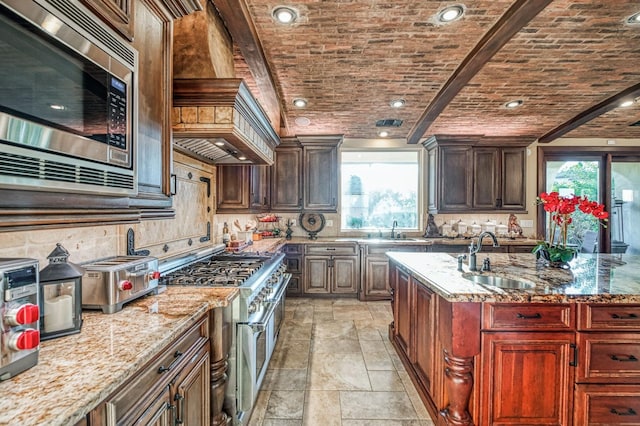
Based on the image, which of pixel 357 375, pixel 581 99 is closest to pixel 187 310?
pixel 357 375

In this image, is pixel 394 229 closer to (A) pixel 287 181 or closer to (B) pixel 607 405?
(A) pixel 287 181

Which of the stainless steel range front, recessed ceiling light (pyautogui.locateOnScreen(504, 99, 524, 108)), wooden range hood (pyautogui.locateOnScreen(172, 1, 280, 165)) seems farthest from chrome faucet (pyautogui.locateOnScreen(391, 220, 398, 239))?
wooden range hood (pyautogui.locateOnScreen(172, 1, 280, 165))

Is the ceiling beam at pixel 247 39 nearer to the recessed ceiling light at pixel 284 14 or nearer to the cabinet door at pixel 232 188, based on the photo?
the recessed ceiling light at pixel 284 14

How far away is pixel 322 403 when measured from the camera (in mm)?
2201

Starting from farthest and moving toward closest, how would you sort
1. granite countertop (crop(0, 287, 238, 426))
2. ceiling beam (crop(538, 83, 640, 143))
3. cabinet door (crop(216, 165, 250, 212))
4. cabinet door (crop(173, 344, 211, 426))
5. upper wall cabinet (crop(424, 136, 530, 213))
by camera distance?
1. upper wall cabinet (crop(424, 136, 530, 213))
2. ceiling beam (crop(538, 83, 640, 143))
3. cabinet door (crop(216, 165, 250, 212))
4. cabinet door (crop(173, 344, 211, 426))
5. granite countertop (crop(0, 287, 238, 426))

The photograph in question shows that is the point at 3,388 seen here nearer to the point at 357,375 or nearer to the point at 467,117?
the point at 357,375

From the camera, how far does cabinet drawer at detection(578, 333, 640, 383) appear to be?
172cm

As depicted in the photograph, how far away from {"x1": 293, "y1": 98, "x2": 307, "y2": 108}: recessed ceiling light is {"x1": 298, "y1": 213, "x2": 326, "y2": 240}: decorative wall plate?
72.8 inches

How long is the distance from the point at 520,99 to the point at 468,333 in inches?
146

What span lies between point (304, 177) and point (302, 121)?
91 cm

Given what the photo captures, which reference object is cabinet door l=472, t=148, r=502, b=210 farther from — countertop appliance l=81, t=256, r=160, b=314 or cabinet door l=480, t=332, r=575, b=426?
countertop appliance l=81, t=256, r=160, b=314

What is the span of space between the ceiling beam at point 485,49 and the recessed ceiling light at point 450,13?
394mm

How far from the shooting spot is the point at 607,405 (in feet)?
5.68

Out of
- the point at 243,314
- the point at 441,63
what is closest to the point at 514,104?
the point at 441,63
